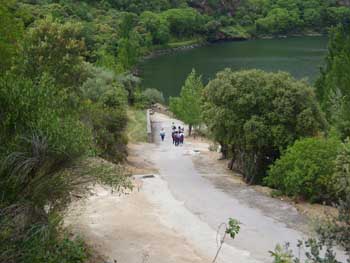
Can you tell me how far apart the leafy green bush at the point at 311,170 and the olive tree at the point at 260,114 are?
10.3ft

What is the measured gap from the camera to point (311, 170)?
24828 mm

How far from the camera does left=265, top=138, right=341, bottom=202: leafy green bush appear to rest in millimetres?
24828

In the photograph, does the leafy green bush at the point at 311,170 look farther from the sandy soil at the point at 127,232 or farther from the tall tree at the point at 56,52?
the tall tree at the point at 56,52

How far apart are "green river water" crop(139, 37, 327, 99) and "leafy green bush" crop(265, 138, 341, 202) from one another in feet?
194

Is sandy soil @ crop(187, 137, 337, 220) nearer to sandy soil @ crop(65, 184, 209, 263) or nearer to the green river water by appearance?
sandy soil @ crop(65, 184, 209, 263)

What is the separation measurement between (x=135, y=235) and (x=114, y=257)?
1.97m

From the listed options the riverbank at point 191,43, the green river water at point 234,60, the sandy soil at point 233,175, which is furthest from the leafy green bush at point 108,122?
the riverbank at point 191,43

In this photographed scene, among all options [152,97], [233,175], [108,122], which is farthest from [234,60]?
[233,175]

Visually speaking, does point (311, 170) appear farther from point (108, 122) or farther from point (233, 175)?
point (108, 122)

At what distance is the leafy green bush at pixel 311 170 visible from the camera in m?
24.8

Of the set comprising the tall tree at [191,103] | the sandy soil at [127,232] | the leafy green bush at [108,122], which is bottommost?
the tall tree at [191,103]

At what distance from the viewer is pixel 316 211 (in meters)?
23.2

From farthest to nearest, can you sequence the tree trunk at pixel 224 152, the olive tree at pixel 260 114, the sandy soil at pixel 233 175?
1. the tree trunk at pixel 224 152
2. the olive tree at pixel 260 114
3. the sandy soil at pixel 233 175

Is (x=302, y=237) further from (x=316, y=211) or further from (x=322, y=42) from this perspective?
(x=322, y=42)
